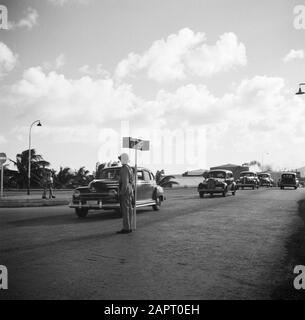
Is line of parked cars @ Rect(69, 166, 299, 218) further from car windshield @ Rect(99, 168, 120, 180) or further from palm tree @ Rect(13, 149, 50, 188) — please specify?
palm tree @ Rect(13, 149, 50, 188)

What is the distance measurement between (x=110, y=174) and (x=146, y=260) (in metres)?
7.47

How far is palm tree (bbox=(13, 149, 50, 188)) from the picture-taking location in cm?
4109

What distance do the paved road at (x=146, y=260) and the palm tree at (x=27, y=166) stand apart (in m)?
31.2

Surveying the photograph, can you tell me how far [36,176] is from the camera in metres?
41.8

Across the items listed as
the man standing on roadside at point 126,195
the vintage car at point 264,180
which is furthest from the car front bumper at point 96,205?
the vintage car at point 264,180

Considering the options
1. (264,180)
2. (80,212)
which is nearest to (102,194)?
(80,212)

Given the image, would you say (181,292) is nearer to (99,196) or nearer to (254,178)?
(99,196)

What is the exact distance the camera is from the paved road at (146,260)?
4676 mm

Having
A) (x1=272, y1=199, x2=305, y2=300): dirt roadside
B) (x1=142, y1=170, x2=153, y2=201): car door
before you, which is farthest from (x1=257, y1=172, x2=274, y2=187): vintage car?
(x1=272, y1=199, x2=305, y2=300): dirt roadside

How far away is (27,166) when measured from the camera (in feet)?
135

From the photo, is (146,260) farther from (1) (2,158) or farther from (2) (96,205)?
(1) (2,158)

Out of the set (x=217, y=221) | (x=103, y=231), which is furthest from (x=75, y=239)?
(x=217, y=221)
